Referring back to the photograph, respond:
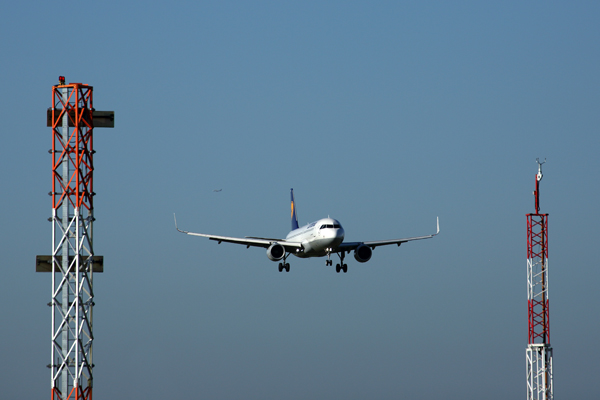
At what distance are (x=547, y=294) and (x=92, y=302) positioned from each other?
52193 millimetres

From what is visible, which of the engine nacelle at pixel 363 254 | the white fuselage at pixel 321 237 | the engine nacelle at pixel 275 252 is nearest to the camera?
the white fuselage at pixel 321 237

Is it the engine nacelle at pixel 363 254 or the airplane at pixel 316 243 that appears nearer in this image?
the airplane at pixel 316 243

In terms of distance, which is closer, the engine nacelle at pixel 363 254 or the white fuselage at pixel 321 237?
the white fuselage at pixel 321 237

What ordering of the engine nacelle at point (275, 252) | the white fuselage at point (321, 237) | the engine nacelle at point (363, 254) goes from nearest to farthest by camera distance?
1. the white fuselage at point (321, 237)
2. the engine nacelle at point (275, 252)
3. the engine nacelle at point (363, 254)

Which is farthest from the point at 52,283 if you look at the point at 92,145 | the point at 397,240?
the point at 397,240

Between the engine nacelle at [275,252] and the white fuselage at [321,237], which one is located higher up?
the white fuselage at [321,237]

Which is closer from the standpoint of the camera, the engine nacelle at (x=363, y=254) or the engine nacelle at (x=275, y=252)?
the engine nacelle at (x=275, y=252)

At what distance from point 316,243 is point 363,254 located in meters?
9.04

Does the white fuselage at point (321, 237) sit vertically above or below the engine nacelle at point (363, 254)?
above

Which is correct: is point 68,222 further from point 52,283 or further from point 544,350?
point 544,350

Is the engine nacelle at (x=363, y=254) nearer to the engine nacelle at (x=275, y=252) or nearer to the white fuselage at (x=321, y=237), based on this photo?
the white fuselage at (x=321, y=237)

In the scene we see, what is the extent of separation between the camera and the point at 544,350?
10125 cm

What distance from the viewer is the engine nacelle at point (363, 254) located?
94812 millimetres

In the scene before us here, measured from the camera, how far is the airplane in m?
85.9
